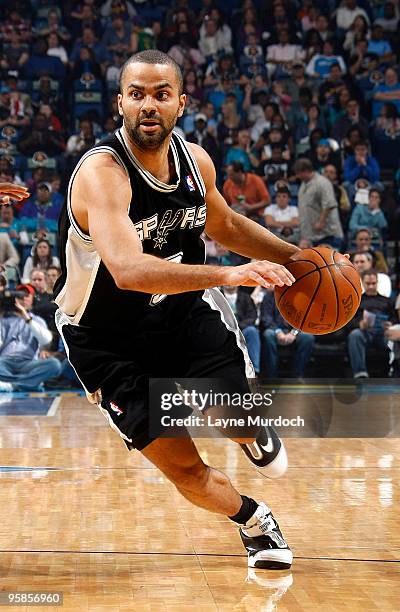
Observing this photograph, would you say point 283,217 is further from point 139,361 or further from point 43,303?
point 139,361

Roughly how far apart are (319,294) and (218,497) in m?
0.87

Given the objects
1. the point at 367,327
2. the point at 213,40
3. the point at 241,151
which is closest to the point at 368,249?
the point at 367,327

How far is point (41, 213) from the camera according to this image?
10984 millimetres

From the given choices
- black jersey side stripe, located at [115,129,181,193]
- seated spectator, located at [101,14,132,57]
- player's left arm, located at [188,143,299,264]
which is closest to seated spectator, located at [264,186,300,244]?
seated spectator, located at [101,14,132,57]

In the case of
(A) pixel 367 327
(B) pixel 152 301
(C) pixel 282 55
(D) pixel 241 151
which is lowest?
(A) pixel 367 327

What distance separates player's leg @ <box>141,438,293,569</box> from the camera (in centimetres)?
346

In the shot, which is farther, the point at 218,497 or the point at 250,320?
the point at 250,320

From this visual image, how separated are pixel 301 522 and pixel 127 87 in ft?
7.09

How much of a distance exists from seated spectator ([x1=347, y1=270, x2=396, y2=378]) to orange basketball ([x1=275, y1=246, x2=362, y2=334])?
5842 mm

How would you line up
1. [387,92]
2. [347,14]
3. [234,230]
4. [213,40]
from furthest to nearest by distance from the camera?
[347,14], [213,40], [387,92], [234,230]

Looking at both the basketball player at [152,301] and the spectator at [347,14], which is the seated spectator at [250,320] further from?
the spectator at [347,14]

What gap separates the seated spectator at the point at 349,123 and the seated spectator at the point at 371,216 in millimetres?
1511

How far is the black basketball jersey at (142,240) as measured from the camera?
11.2ft

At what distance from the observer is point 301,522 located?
4.31 metres
